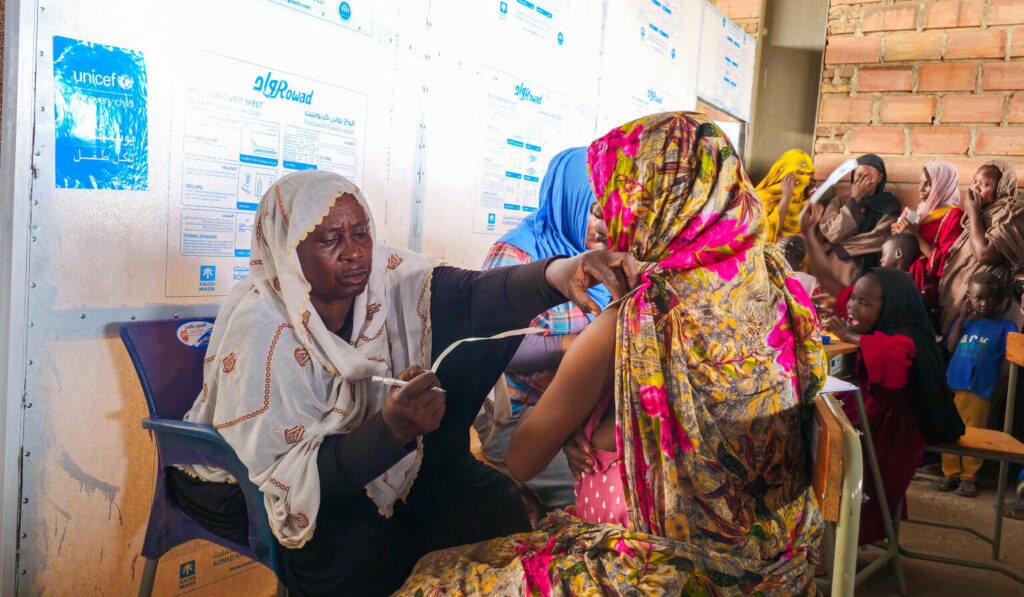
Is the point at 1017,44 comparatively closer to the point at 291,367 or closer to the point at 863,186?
the point at 863,186

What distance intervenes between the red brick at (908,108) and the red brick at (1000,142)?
0.31 m

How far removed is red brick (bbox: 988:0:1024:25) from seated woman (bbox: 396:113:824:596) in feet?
13.0

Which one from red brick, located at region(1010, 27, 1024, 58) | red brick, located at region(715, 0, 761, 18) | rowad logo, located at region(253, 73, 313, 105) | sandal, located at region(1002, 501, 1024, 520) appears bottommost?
sandal, located at region(1002, 501, 1024, 520)

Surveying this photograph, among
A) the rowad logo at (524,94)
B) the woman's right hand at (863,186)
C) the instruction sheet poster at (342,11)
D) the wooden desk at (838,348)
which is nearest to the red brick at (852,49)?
the woman's right hand at (863,186)

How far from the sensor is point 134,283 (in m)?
1.37

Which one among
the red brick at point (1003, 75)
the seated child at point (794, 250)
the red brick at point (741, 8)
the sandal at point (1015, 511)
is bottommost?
the sandal at point (1015, 511)

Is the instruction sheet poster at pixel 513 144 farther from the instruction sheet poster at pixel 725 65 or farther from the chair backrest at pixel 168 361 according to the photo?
the instruction sheet poster at pixel 725 65

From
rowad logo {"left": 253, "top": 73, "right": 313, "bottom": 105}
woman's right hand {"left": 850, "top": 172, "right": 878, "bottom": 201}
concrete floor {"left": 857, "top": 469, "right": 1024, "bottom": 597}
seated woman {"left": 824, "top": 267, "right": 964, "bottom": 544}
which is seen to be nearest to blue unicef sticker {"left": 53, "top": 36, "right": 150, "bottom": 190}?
rowad logo {"left": 253, "top": 73, "right": 313, "bottom": 105}

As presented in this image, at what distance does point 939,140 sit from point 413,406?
447 cm

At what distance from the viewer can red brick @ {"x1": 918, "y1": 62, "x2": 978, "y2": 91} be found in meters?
4.20

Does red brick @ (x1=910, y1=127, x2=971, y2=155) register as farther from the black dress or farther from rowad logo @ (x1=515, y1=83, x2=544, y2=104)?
the black dress

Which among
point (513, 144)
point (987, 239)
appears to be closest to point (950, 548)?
point (987, 239)

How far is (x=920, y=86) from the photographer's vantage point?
171 inches

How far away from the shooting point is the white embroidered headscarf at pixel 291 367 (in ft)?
3.32
